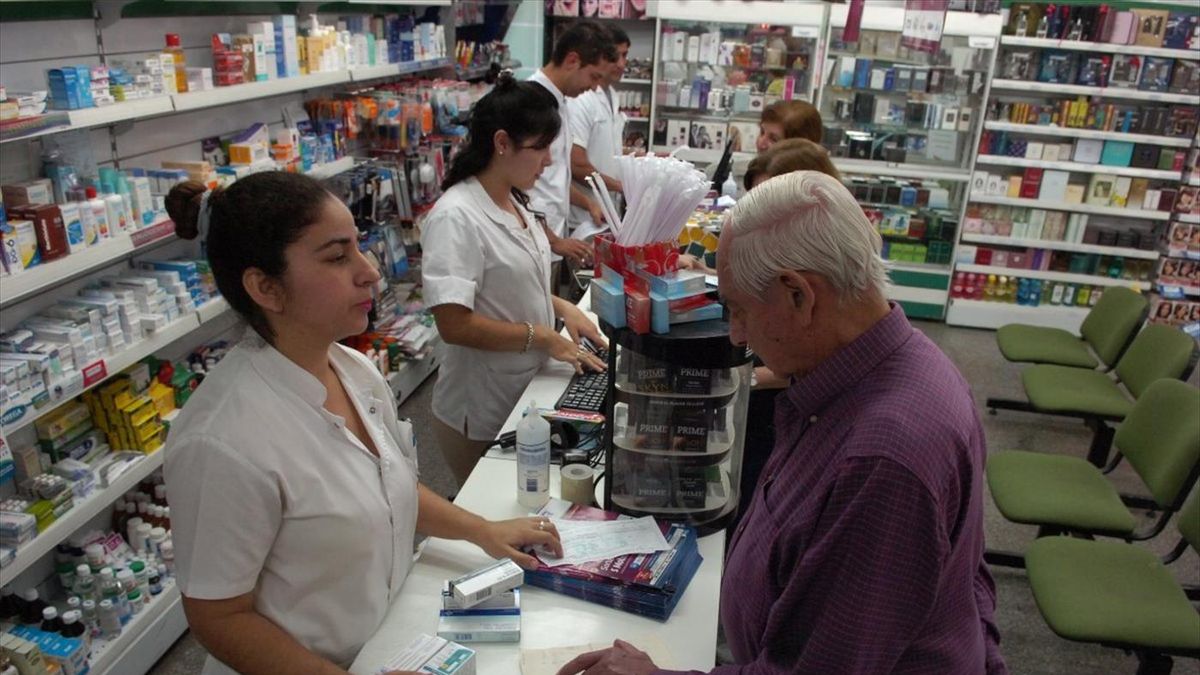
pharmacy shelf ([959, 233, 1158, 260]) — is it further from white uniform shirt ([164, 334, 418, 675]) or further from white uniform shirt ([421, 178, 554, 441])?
white uniform shirt ([164, 334, 418, 675])

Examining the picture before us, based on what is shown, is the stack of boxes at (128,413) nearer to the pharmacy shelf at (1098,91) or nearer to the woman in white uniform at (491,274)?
the woman in white uniform at (491,274)

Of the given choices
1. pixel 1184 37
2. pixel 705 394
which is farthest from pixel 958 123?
pixel 705 394

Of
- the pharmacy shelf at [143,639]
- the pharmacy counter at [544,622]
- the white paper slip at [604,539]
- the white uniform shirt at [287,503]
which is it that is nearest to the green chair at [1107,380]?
the pharmacy counter at [544,622]

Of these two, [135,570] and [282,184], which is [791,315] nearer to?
[282,184]

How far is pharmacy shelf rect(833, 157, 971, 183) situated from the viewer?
648 cm

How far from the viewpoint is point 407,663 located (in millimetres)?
1502

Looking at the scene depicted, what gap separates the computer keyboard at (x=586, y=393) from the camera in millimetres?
2491

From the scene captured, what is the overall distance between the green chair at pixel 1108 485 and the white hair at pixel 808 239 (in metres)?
2.16

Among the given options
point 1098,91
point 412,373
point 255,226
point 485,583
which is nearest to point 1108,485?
point 485,583

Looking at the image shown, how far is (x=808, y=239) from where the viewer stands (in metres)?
1.22

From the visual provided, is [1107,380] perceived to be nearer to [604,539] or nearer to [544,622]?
[604,539]

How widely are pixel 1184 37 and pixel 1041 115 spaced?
997mm

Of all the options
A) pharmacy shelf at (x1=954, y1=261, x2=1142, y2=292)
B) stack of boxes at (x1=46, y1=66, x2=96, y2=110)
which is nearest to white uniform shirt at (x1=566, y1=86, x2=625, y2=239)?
stack of boxes at (x1=46, y1=66, x2=96, y2=110)

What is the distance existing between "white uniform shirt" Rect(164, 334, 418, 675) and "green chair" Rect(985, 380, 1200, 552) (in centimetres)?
236
